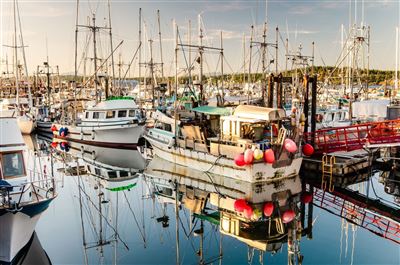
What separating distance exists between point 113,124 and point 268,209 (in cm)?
1966

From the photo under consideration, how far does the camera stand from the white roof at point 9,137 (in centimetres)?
1290

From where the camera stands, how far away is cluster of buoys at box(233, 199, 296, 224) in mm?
16750

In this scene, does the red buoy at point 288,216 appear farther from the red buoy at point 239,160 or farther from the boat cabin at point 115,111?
the boat cabin at point 115,111

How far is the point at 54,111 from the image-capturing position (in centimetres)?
5547

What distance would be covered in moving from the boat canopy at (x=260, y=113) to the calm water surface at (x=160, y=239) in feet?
21.4

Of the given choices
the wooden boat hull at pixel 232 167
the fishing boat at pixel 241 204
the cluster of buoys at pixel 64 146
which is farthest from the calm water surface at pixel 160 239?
the cluster of buoys at pixel 64 146

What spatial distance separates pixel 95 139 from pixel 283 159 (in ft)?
A: 65.8

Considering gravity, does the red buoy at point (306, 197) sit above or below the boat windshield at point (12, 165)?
below

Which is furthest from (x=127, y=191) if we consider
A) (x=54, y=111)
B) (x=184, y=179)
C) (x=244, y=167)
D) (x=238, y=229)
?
(x=54, y=111)

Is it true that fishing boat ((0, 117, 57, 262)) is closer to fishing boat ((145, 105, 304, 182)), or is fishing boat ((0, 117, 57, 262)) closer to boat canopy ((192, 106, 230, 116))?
fishing boat ((145, 105, 304, 182))

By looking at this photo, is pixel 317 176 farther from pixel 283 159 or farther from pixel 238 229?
pixel 238 229

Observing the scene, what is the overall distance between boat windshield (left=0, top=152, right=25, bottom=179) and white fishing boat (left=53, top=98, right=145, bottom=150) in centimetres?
2050

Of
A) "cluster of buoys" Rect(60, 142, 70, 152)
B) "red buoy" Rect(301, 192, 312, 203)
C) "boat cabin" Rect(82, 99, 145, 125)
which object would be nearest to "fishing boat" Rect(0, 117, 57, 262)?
"red buoy" Rect(301, 192, 312, 203)

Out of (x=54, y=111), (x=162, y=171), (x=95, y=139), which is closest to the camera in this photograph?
(x=162, y=171)
